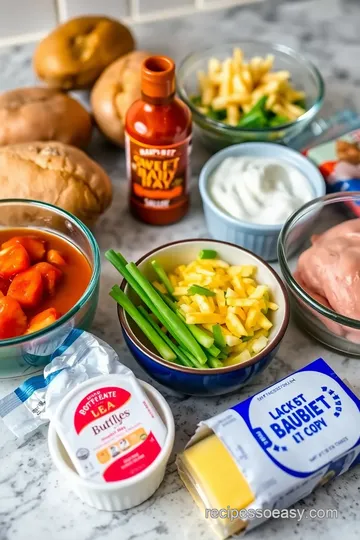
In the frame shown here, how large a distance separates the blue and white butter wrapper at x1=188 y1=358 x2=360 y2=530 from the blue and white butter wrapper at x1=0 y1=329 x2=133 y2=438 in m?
0.16

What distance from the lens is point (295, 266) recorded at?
111 cm

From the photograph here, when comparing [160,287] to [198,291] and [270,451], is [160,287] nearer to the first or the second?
[198,291]

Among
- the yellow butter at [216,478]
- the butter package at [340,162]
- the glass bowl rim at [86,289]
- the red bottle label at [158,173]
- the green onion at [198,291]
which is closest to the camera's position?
the yellow butter at [216,478]

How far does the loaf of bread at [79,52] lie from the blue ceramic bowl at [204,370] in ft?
1.43

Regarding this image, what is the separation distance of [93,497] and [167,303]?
0.29m

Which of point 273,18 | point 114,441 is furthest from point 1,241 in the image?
point 273,18

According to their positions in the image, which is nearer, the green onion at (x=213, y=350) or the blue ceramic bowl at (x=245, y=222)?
the green onion at (x=213, y=350)

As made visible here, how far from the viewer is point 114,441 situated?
79cm

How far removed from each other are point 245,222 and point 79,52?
476 mm

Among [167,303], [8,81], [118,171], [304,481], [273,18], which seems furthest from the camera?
[273,18]

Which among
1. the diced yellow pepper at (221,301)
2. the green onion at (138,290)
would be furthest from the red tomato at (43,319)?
the diced yellow pepper at (221,301)

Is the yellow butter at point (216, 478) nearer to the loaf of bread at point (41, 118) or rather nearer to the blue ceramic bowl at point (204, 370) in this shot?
the blue ceramic bowl at point (204, 370)

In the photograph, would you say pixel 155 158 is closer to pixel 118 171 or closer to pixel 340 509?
pixel 118 171

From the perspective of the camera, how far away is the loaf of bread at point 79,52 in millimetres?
1242
